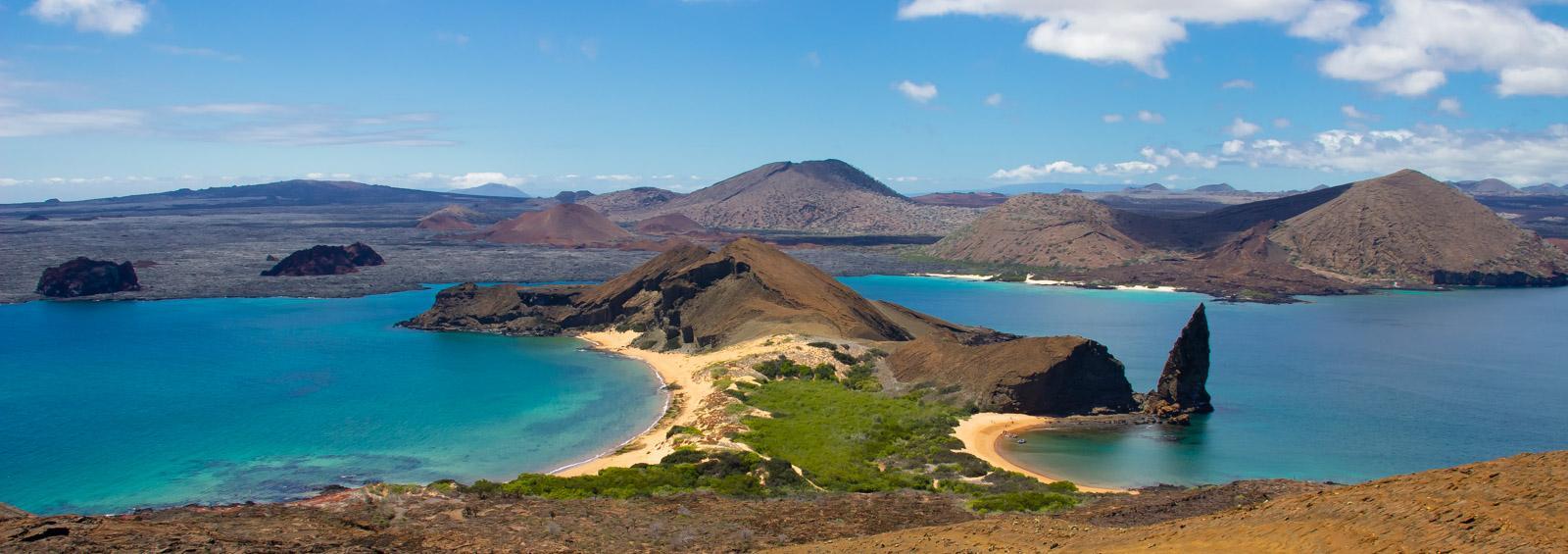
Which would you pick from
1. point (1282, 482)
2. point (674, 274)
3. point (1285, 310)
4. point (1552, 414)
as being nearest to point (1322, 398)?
point (1552, 414)

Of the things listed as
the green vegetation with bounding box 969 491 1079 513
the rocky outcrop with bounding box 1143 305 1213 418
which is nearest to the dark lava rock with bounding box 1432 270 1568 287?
the rocky outcrop with bounding box 1143 305 1213 418

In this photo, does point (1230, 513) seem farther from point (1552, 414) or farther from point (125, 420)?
point (125, 420)

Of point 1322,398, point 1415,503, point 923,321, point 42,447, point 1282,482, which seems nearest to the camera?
point 1415,503

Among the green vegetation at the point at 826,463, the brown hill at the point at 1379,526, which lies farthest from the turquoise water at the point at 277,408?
the brown hill at the point at 1379,526

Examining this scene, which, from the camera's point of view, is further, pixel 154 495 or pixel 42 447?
pixel 42 447

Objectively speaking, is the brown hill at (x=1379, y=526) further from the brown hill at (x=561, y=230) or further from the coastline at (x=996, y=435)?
the brown hill at (x=561, y=230)

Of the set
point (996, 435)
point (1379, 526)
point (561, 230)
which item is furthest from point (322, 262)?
point (1379, 526)
